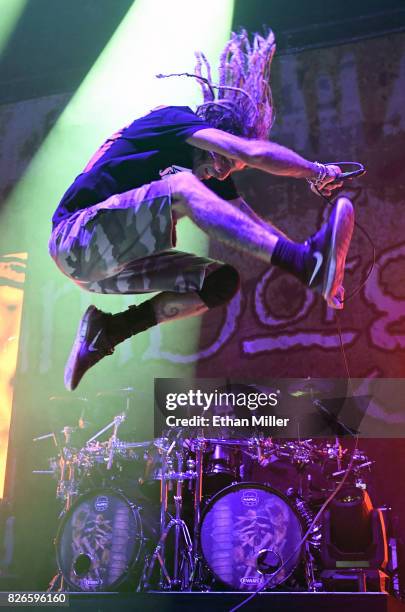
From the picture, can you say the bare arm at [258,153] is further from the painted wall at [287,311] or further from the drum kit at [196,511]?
the painted wall at [287,311]

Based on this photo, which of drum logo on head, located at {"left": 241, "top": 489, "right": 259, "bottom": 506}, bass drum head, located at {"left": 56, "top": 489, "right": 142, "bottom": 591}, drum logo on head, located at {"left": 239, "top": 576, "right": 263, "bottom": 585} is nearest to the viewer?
drum logo on head, located at {"left": 239, "top": 576, "right": 263, "bottom": 585}

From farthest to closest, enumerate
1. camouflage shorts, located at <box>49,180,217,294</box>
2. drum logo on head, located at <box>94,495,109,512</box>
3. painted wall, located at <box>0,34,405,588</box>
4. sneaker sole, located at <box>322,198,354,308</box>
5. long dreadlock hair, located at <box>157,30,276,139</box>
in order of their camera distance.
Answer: painted wall, located at <box>0,34,405,588</box> → drum logo on head, located at <box>94,495,109,512</box> → long dreadlock hair, located at <box>157,30,276,139</box> → camouflage shorts, located at <box>49,180,217,294</box> → sneaker sole, located at <box>322,198,354,308</box>

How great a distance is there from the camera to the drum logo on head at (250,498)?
3.61 meters

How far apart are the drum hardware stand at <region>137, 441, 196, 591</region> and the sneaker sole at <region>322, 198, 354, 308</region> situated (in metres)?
2.20

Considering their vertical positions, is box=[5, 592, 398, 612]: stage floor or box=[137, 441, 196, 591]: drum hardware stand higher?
box=[137, 441, 196, 591]: drum hardware stand

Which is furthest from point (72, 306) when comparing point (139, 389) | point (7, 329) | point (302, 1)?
point (302, 1)

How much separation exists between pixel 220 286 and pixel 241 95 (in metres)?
0.78

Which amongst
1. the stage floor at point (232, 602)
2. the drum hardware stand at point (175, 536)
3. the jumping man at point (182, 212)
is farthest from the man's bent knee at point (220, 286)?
the drum hardware stand at point (175, 536)

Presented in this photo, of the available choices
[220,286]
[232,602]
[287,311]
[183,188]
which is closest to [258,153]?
[183,188]

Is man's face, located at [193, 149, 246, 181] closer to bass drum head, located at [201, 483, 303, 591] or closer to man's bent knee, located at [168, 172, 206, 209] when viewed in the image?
man's bent knee, located at [168, 172, 206, 209]

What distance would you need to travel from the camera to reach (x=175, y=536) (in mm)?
3805

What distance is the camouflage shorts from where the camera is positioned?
7.47ft

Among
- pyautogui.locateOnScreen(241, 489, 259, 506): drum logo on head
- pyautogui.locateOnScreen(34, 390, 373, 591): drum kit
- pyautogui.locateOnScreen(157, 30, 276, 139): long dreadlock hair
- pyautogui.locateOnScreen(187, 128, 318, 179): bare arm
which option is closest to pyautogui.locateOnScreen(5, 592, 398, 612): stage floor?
pyautogui.locateOnScreen(34, 390, 373, 591): drum kit

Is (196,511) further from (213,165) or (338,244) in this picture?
(338,244)
